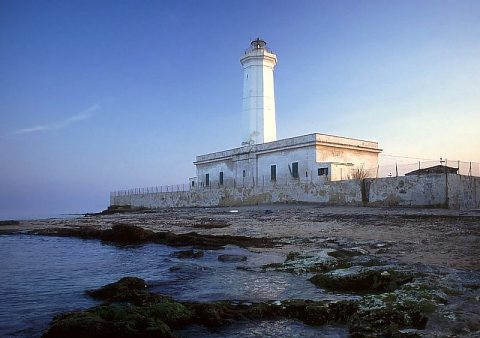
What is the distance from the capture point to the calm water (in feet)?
11.8

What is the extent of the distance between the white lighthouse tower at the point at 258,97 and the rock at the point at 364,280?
30.9 metres

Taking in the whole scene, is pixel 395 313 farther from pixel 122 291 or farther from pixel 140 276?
pixel 140 276

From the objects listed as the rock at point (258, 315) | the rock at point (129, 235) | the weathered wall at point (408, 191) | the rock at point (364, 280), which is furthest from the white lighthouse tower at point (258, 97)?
the rock at point (258, 315)

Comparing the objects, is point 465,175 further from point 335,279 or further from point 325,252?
point 335,279

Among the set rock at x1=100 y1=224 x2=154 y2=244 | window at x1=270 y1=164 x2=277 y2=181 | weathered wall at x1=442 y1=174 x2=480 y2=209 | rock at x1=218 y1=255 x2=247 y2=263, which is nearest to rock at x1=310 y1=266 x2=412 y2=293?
rock at x1=218 y1=255 x2=247 y2=263

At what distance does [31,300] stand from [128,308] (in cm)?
195

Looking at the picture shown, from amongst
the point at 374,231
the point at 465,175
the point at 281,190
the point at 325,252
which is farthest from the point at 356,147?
the point at 325,252

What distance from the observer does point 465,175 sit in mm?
20953

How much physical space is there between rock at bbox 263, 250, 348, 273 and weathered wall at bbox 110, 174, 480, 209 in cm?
1525

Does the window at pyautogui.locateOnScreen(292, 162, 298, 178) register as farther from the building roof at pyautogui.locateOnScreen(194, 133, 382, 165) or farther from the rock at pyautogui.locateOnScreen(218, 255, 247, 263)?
the rock at pyautogui.locateOnScreen(218, 255, 247, 263)

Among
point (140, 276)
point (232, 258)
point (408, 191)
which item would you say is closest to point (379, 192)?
point (408, 191)

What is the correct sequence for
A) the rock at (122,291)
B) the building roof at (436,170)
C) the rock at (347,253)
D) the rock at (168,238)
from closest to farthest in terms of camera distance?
1. the rock at (122,291)
2. the rock at (347,253)
3. the rock at (168,238)
4. the building roof at (436,170)

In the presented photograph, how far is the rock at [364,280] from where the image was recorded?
457 cm

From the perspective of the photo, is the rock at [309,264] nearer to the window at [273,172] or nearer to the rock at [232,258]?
the rock at [232,258]
